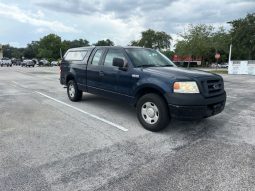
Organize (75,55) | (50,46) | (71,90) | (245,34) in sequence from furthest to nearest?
1. (50,46)
2. (245,34)
3. (71,90)
4. (75,55)

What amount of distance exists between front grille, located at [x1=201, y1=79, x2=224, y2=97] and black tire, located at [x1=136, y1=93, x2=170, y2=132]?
0.86m

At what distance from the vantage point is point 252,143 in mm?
4641

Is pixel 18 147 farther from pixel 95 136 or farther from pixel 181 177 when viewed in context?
pixel 181 177

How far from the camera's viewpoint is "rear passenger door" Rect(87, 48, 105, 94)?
680 cm

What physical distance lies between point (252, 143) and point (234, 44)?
36.3 metres

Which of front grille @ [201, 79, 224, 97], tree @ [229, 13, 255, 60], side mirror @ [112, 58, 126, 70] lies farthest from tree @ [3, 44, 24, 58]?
front grille @ [201, 79, 224, 97]

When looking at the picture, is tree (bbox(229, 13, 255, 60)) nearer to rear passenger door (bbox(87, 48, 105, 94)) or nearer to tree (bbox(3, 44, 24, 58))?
rear passenger door (bbox(87, 48, 105, 94))

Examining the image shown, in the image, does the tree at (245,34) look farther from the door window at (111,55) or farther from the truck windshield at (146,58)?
the door window at (111,55)

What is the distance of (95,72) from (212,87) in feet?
10.5

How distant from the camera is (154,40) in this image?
87750mm

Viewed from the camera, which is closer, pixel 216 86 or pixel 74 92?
pixel 216 86

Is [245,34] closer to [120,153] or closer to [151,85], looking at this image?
[151,85]

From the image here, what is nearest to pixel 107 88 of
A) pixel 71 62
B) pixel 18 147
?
pixel 71 62

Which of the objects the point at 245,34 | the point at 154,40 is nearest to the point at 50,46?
the point at 154,40
